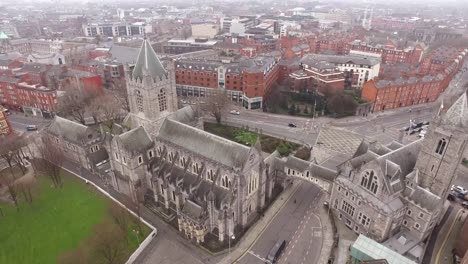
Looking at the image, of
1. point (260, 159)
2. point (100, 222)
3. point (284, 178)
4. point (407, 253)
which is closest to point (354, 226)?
point (407, 253)

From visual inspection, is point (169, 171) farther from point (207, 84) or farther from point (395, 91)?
point (395, 91)

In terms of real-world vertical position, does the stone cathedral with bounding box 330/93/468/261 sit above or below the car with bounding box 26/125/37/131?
above

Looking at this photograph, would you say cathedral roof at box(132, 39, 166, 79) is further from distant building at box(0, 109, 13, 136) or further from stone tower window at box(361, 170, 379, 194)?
distant building at box(0, 109, 13, 136)

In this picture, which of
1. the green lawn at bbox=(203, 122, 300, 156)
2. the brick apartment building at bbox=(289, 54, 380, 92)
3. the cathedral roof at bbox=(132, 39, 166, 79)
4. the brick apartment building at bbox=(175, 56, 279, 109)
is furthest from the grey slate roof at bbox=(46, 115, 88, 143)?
the brick apartment building at bbox=(289, 54, 380, 92)

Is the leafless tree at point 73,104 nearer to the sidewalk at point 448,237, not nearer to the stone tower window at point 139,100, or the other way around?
the stone tower window at point 139,100

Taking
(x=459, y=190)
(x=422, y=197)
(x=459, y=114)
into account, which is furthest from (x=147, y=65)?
(x=459, y=190)

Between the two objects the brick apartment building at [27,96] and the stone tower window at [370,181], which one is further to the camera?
the brick apartment building at [27,96]

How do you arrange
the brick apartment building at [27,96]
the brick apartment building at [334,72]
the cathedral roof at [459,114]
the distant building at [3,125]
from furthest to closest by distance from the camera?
the brick apartment building at [334,72], the brick apartment building at [27,96], the distant building at [3,125], the cathedral roof at [459,114]

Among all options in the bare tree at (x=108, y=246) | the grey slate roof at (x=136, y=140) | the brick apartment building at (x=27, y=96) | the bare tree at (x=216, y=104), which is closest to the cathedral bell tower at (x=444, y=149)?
the grey slate roof at (x=136, y=140)
